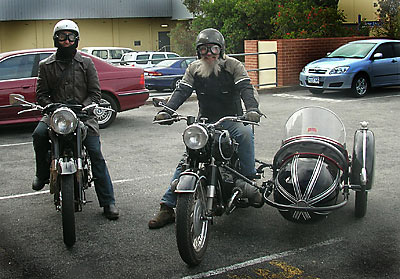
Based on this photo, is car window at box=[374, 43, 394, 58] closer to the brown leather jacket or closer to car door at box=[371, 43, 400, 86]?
car door at box=[371, 43, 400, 86]

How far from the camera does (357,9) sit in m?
32.9

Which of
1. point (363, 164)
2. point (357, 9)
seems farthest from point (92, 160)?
point (357, 9)

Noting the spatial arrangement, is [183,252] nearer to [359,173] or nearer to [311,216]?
[311,216]

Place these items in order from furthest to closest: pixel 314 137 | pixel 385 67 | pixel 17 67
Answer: pixel 385 67 → pixel 17 67 → pixel 314 137

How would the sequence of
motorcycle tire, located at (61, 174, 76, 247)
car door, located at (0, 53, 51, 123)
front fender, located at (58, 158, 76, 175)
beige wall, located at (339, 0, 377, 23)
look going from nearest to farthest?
motorcycle tire, located at (61, 174, 76, 247) → front fender, located at (58, 158, 76, 175) → car door, located at (0, 53, 51, 123) → beige wall, located at (339, 0, 377, 23)

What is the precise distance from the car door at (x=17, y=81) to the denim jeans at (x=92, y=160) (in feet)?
16.9

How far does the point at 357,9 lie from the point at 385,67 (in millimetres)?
17420

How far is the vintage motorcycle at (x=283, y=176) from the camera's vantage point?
4789 millimetres

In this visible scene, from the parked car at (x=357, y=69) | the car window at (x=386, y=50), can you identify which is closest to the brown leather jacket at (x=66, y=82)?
the parked car at (x=357, y=69)

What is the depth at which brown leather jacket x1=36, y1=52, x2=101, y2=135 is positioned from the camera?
19.2ft

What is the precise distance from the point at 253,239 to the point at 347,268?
0.96m

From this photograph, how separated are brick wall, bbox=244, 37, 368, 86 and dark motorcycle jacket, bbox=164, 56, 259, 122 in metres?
12.4

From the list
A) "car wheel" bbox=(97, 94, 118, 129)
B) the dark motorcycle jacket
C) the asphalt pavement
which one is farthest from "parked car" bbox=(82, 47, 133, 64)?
the dark motorcycle jacket

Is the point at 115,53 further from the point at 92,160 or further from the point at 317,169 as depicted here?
the point at 317,169
